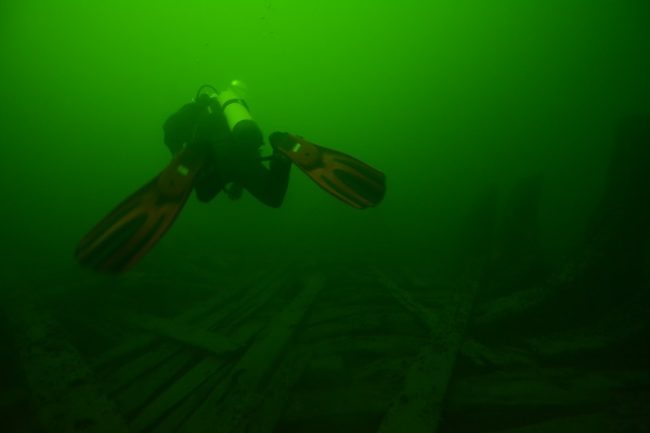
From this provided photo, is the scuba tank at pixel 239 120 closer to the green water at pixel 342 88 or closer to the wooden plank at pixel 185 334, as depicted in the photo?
the wooden plank at pixel 185 334

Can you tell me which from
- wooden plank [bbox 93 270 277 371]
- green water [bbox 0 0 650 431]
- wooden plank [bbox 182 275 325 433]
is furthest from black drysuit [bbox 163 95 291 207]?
green water [bbox 0 0 650 431]

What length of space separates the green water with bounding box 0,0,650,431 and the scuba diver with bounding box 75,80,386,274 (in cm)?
1206

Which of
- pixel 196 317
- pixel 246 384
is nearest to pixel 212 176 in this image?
pixel 246 384

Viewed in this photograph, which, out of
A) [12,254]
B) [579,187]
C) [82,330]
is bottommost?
[12,254]

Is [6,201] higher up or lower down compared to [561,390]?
lower down

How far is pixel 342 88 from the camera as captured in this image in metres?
53.3

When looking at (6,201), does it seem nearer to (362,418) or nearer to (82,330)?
(82,330)

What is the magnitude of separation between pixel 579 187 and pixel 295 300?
63.2 ft

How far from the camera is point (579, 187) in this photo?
18609mm

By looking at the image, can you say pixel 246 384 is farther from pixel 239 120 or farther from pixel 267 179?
pixel 239 120

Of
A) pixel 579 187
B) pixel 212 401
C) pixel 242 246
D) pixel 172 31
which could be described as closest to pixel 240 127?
pixel 212 401

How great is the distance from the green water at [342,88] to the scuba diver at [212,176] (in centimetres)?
1206

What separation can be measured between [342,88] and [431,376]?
5434cm

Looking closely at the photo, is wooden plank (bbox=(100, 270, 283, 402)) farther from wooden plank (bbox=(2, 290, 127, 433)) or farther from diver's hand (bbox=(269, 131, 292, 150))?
diver's hand (bbox=(269, 131, 292, 150))
